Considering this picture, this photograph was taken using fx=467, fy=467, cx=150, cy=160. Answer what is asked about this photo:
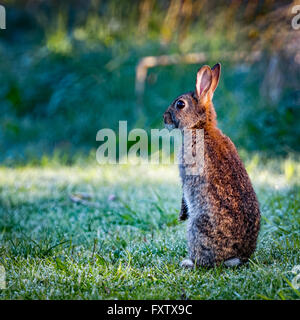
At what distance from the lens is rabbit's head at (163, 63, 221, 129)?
3215 millimetres

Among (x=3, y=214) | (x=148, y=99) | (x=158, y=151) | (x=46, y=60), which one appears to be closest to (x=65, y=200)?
(x=3, y=214)

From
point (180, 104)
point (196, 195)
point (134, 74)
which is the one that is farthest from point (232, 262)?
point (134, 74)

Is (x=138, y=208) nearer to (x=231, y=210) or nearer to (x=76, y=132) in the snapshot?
(x=231, y=210)

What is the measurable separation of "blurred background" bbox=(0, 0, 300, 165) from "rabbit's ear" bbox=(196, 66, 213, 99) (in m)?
3.17

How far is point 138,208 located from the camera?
449cm

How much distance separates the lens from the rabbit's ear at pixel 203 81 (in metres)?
3.18

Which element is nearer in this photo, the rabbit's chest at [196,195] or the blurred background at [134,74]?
the rabbit's chest at [196,195]

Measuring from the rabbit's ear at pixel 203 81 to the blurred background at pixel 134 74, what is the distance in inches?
125

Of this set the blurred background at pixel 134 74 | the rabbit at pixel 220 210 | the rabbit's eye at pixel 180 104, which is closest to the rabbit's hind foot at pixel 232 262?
the rabbit at pixel 220 210

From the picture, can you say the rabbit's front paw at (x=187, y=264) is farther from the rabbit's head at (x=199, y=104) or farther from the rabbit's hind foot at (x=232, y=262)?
the rabbit's head at (x=199, y=104)

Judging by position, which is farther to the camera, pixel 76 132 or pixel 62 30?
pixel 62 30

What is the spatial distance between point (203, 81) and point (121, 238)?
53.1 inches

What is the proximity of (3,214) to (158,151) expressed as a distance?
2768 mm

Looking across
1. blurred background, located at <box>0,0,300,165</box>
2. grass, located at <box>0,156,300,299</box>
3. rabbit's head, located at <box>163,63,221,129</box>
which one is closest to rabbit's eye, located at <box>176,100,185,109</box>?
rabbit's head, located at <box>163,63,221,129</box>
